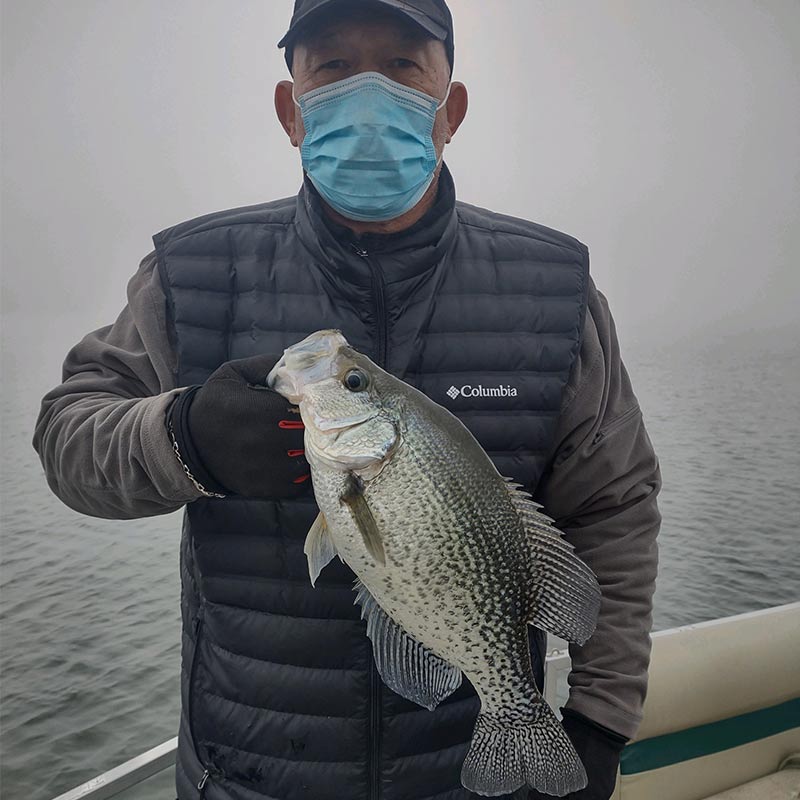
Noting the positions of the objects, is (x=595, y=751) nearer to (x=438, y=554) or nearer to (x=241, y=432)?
(x=438, y=554)

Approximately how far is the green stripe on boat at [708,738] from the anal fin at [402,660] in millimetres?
1578

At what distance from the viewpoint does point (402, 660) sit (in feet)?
3.34

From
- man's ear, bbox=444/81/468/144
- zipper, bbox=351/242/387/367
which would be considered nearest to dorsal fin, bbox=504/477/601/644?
zipper, bbox=351/242/387/367

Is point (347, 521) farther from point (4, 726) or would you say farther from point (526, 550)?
point (4, 726)

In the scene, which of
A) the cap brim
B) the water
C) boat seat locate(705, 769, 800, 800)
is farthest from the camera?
the water

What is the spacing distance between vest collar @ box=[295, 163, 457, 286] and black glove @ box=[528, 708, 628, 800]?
2.92 ft

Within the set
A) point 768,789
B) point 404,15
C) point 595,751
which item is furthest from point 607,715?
point 768,789

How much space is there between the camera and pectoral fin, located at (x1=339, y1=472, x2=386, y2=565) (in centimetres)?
90

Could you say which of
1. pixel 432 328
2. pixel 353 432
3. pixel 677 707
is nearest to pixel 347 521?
pixel 353 432

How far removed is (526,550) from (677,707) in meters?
1.72

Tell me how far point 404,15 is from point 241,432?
76cm

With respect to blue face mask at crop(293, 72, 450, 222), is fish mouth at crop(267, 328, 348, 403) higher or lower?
lower

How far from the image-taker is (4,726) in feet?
8.30

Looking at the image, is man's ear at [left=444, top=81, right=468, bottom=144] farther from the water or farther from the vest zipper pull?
the water
